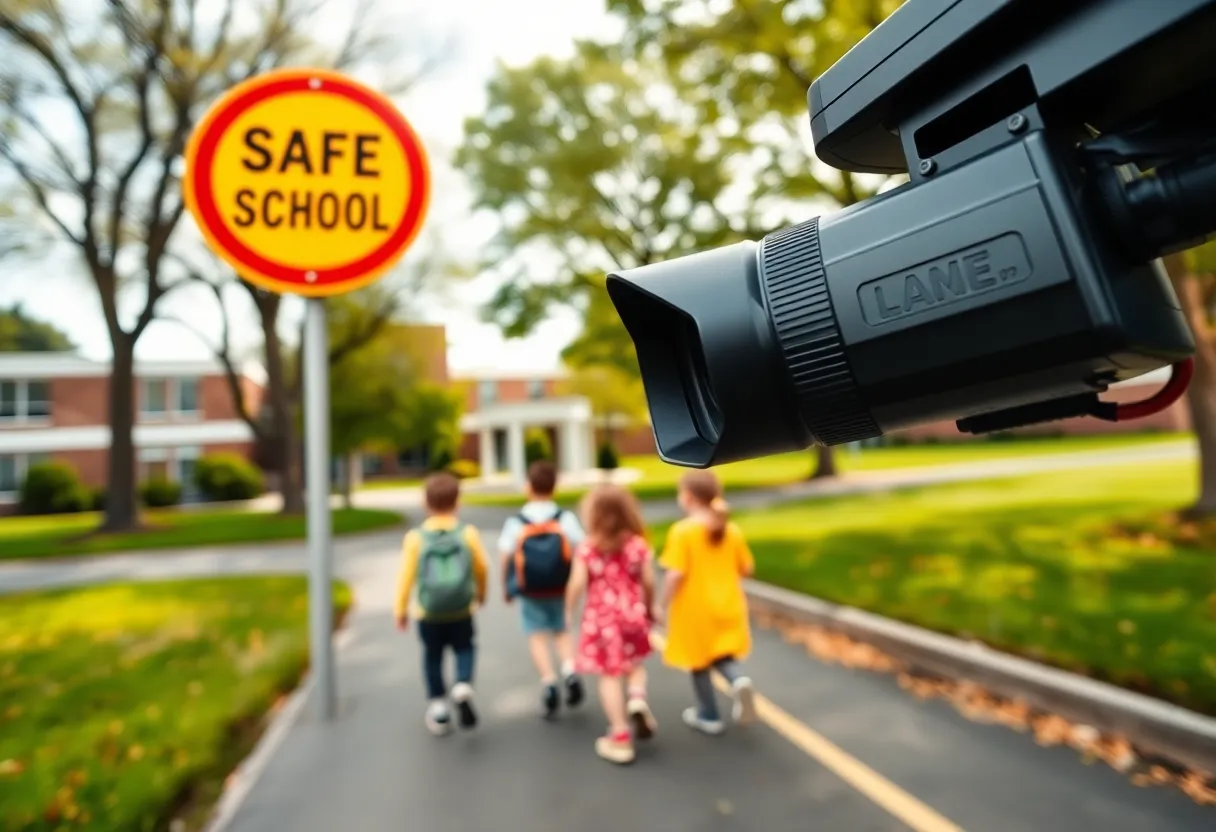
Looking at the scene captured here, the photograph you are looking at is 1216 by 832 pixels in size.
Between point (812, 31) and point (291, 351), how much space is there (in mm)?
23451

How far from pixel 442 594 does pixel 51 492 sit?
115 ft

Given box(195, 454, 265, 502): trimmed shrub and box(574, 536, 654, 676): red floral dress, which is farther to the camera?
box(195, 454, 265, 502): trimmed shrub

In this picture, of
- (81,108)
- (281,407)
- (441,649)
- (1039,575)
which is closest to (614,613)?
(441,649)

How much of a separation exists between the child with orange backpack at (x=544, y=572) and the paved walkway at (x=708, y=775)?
0.23 meters

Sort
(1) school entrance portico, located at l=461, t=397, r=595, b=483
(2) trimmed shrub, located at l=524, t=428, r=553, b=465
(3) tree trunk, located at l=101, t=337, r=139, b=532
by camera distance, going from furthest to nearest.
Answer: (2) trimmed shrub, located at l=524, t=428, r=553, b=465 < (1) school entrance portico, located at l=461, t=397, r=595, b=483 < (3) tree trunk, located at l=101, t=337, r=139, b=532

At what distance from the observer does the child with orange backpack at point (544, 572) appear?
4.23 meters

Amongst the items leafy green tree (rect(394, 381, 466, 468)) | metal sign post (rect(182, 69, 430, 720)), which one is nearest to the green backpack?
metal sign post (rect(182, 69, 430, 720))

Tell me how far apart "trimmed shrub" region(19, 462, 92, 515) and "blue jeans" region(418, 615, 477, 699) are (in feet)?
114

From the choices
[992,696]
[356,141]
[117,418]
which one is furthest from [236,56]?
[992,696]

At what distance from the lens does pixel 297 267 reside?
→ 3855 mm

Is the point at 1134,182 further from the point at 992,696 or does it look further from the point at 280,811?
the point at 992,696

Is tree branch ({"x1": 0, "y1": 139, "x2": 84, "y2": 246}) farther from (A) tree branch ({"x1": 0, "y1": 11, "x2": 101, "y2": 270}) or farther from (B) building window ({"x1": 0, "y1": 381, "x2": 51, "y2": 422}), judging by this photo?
(B) building window ({"x1": 0, "y1": 381, "x2": 51, "y2": 422})

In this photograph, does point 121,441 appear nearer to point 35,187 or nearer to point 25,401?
point 35,187

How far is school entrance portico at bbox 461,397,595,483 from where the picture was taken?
39000mm
